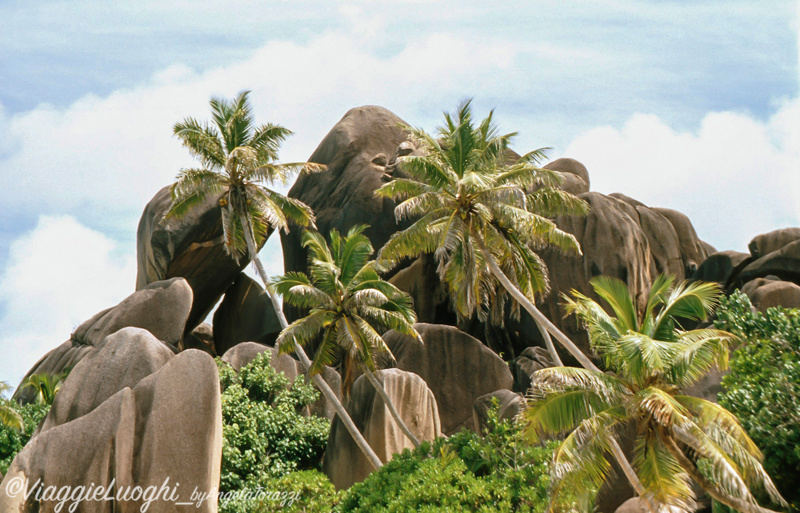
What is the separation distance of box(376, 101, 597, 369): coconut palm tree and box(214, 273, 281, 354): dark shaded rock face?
508 inches

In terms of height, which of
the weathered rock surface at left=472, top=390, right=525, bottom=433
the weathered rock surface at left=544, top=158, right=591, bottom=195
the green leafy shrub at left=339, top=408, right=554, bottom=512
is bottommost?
the green leafy shrub at left=339, top=408, right=554, bottom=512

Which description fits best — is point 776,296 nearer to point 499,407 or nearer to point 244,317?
point 499,407

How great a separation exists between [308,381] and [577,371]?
13.5 m

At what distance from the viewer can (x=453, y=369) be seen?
25812mm

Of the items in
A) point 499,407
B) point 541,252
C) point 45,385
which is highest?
point 541,252

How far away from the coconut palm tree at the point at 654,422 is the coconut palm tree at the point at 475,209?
5114 mm

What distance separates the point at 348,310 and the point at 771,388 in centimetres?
1181

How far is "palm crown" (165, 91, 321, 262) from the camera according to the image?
2347 cm

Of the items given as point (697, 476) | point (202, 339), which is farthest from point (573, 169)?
point (697, 476)

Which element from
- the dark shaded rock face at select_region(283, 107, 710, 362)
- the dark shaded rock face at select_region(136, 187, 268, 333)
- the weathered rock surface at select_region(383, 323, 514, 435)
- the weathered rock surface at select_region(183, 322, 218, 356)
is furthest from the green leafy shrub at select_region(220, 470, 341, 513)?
the weathered rock surface at select_region(183, 322, 218, 356)

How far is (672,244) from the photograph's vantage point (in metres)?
33.4

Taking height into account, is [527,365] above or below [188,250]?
below

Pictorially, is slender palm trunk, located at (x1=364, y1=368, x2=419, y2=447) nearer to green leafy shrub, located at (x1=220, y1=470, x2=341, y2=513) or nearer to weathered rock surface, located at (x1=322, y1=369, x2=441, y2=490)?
weathered rock surface, located at (x1=322, y1=369, x2=441, y2=490)

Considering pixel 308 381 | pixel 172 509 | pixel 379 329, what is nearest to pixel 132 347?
pixel 172 509
